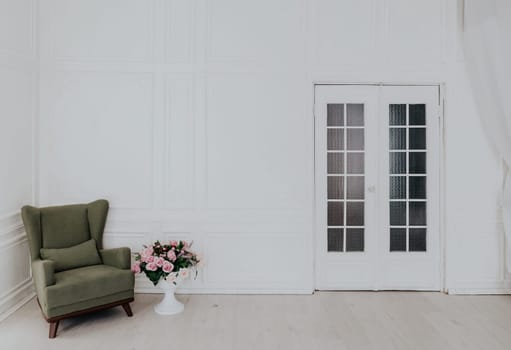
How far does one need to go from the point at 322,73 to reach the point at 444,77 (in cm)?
123

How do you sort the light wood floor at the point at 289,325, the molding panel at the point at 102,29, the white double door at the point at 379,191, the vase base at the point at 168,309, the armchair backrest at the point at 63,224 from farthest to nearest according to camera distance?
the white double door at the point at 379,191 → the molding panel at the point at 102,29 → the vase base at the point at 168,309 → the armchair backrest at the point at 63,224 → the light wood floor at the point at 289,325

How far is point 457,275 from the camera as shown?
3.95 meters

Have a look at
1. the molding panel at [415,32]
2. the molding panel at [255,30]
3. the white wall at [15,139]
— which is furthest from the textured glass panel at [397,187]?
the white wall at [15,139]

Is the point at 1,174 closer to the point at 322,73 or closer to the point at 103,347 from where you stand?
the point at 103,347

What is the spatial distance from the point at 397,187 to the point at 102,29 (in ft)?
11.1

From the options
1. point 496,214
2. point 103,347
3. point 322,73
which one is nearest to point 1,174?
point 103,347

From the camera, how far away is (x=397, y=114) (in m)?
4.04

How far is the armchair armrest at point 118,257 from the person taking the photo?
344 cm

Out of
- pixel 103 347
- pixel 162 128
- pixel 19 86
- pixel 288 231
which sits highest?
pixel 19 86

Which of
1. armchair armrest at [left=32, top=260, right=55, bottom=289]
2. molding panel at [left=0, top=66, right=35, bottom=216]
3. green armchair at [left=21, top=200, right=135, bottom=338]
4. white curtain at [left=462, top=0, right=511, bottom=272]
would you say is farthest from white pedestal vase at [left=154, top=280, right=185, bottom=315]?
white curtain at [left=462, top=0, right=511, bottom=272]

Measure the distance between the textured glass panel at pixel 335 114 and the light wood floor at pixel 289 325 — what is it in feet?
5.71

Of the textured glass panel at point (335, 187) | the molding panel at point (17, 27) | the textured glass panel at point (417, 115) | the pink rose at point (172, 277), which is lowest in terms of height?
the pink rose at point (172, 277)

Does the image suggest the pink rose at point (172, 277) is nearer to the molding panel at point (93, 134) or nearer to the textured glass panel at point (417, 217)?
the molding panel at point (93, 134)

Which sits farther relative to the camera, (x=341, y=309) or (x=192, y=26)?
(x=192, y=26)
